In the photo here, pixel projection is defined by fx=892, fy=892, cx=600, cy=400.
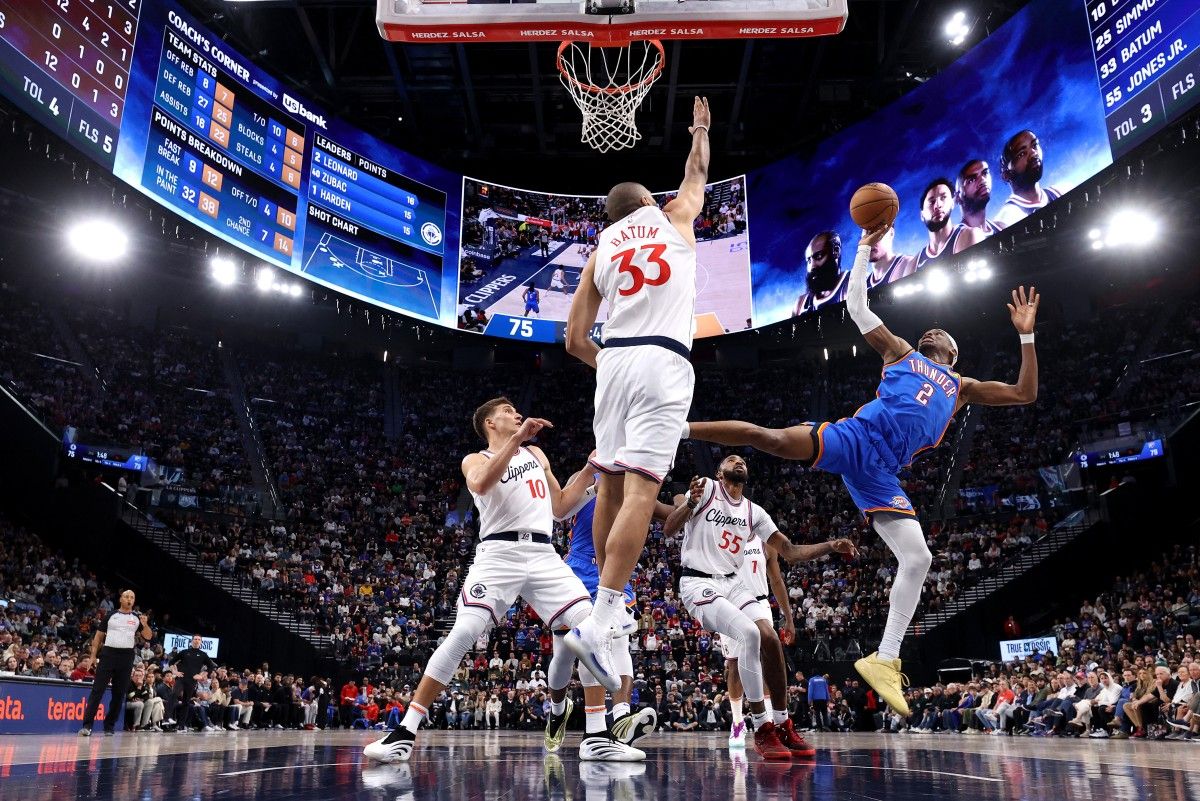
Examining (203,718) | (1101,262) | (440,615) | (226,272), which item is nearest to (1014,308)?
(203,718)

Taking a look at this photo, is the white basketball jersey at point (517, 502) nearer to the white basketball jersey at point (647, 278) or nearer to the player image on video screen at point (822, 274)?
the white basketball jersey at point (647, 278)

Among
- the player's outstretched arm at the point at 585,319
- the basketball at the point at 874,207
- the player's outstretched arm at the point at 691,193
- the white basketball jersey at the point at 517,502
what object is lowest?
the white basketball jersey at the point at 517,502

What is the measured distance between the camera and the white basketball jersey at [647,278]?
435cm

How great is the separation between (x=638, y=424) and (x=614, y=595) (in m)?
0.79

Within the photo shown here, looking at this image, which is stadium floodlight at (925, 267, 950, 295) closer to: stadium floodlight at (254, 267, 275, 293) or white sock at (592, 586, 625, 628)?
stadium floodlight at (254, 267, 275, 293)

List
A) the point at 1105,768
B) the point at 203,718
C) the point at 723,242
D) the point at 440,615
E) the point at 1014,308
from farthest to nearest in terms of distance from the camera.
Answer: the point at 723,242 → the point at 440,615 → the point at 203,718 → the point at 1014,308 → the point at 1105,768

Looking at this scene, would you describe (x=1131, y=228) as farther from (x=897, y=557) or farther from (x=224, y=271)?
(x=224, y=271)

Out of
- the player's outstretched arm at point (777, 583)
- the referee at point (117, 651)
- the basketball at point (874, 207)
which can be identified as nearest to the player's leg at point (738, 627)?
the player's outstretched arm at point (777, 583)

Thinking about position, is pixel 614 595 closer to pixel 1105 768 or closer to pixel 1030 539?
pixel 1105 768

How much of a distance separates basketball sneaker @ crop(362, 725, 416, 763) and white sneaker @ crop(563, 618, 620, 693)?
123cm

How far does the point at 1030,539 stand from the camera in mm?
20438

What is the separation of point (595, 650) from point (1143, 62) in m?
17.0

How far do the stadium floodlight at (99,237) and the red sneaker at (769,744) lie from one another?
23447mm

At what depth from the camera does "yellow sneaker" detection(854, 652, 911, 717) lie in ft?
15.8
